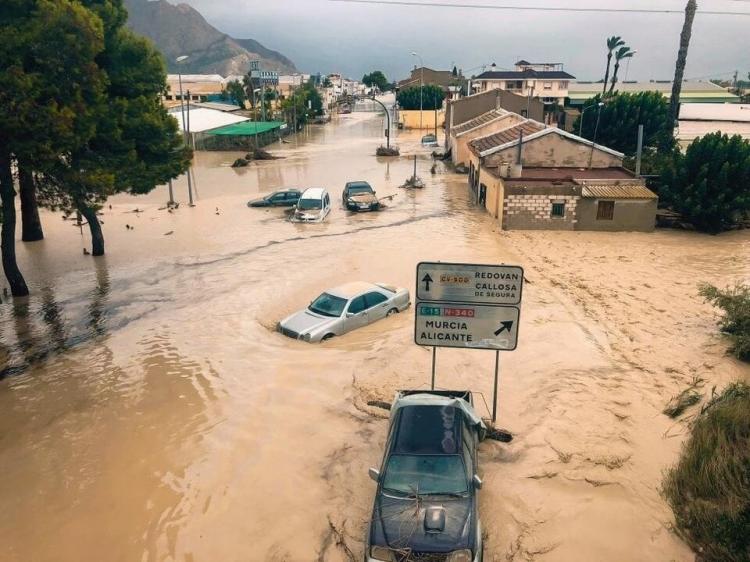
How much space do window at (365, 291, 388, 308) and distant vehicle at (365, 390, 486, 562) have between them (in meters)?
6.10

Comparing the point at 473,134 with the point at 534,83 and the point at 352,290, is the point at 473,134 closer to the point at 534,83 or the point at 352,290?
the point at 352,290

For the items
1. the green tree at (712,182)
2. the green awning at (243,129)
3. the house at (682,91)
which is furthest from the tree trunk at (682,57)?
the green awning at (243,129)

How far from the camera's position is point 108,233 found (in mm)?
27547

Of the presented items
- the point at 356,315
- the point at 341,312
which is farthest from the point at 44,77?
the point at 356,315

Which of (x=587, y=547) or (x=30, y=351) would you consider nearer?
(x=587, y=547)

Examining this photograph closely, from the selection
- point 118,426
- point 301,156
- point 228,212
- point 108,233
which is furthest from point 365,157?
point 118,426

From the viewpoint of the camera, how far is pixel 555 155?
31500mm

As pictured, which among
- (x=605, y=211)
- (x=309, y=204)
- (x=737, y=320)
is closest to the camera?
(x=737, y=320)

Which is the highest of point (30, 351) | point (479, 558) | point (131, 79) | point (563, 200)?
point (131, 79)

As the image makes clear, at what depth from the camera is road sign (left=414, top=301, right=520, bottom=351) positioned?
9867 mm

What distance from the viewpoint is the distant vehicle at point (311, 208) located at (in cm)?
2834

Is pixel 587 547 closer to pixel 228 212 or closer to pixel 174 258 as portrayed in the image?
pixel 174 258

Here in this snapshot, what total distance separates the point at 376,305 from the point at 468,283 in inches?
239

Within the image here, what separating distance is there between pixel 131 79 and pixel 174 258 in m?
7.09
